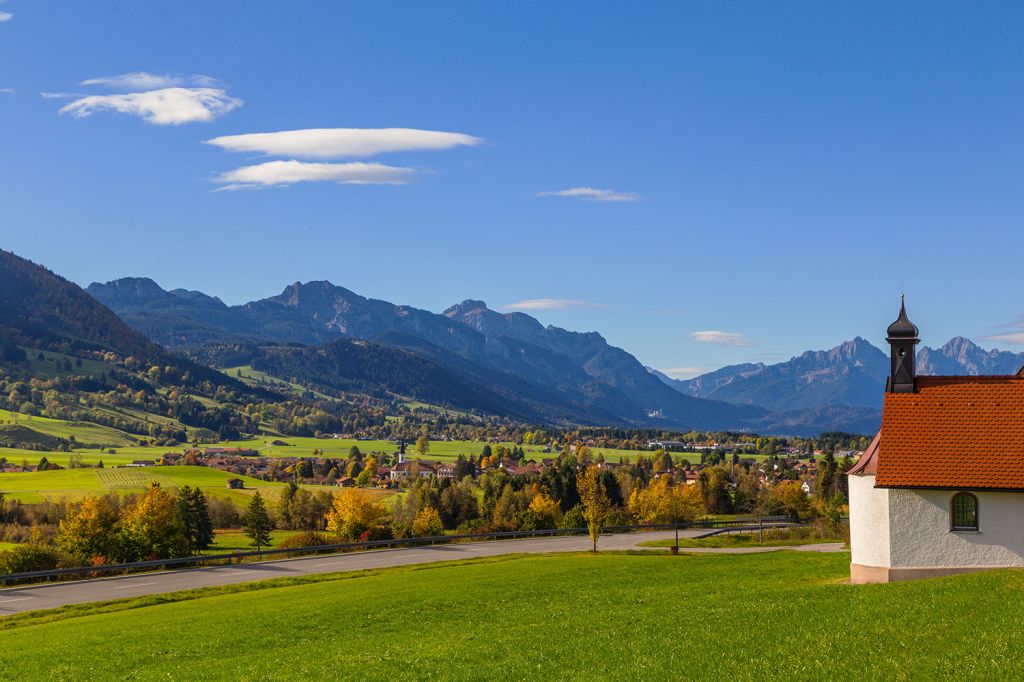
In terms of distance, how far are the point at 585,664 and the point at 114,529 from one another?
6217cm

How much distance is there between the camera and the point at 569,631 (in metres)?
30.5

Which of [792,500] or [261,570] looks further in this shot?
[792,500]

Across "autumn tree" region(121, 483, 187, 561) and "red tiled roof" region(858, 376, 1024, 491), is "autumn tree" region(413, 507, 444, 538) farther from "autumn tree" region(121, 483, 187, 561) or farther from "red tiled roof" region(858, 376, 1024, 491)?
"red tiled roof" region(858, 376, 1024, 491)

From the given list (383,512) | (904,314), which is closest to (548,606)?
(904,314)

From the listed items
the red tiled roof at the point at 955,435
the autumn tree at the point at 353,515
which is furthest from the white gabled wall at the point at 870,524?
the autumn tree at the point at 353,515

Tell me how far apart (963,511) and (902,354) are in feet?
22.9

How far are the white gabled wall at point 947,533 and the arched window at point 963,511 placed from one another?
0.20 meters

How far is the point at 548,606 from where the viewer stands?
3784cm

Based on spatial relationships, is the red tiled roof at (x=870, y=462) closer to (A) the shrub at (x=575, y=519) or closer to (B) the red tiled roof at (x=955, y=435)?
(B) the red tiled roof at (x=955, y=435)

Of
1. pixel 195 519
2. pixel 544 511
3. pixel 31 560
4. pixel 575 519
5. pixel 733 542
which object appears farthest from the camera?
pixel 544 511

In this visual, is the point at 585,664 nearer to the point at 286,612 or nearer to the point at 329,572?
the point at 286,612

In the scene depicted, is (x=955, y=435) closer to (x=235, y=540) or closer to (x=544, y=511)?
(x=544, y=511)

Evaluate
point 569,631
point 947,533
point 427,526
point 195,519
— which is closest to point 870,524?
point 947,533

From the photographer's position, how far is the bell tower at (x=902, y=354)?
133ft
